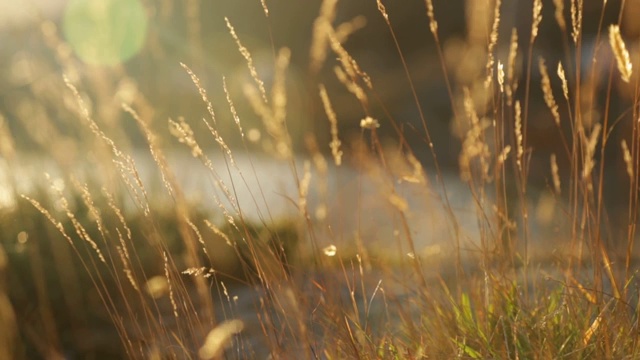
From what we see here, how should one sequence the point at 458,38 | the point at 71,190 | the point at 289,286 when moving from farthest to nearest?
the point at 458,38 → the point at 71,190 → the point at 289,286

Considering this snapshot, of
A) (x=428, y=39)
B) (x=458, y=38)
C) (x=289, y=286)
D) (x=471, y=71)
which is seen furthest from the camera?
(x=428, y=39)

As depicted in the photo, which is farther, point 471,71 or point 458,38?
point 458,38

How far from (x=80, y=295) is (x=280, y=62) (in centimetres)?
170

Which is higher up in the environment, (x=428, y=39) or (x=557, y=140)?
(x=428, y=39)

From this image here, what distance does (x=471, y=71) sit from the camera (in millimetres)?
3242

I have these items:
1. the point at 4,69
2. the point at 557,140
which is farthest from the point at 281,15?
the point at 557,140

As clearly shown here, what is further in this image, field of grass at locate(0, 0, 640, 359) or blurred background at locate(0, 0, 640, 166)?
blurred background at locate(0, 0, 640, 166)

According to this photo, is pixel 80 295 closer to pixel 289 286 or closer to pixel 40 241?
pixel 40 241

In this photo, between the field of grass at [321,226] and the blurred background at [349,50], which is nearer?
the field of grass at [321,226]

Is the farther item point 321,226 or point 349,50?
point 349,50

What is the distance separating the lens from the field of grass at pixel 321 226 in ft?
6.06

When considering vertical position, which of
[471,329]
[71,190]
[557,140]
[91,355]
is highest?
[71,190]

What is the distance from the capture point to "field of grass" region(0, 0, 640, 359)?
1.85 metres

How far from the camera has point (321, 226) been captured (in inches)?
98.8
